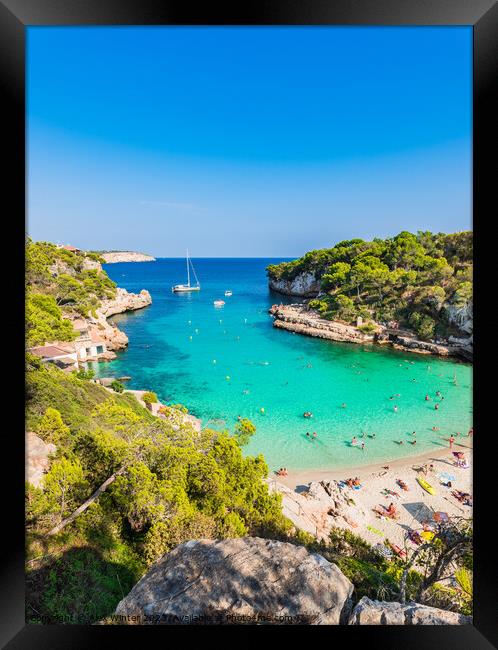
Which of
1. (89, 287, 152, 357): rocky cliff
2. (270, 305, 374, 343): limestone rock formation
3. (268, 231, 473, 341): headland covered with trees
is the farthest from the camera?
(270, 305, 374, 343): limestone rock formation

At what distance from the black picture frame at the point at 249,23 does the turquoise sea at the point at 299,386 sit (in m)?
4.59

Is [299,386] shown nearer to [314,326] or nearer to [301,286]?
[314,326]

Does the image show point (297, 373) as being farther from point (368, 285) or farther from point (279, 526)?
point (279, 526)

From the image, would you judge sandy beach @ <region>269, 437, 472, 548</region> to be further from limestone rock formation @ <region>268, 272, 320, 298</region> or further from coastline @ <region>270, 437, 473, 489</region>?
limestone rock formation @ <region>268, 272, 320, 298</region>

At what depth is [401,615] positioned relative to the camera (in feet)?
5.46

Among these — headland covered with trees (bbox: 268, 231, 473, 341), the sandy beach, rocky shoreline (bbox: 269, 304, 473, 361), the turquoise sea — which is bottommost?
the sandy beach

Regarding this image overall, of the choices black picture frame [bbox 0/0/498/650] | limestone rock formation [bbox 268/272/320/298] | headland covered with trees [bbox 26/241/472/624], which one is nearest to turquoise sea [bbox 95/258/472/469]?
headland covered with trees [bbox 26/241/472/624]

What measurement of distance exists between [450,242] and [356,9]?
14973 millimetres

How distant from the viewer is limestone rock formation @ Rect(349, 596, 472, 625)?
5.26 ft

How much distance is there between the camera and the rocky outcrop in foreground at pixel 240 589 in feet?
5.88

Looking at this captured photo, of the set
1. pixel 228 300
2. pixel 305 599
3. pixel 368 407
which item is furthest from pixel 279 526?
pixel 228 300

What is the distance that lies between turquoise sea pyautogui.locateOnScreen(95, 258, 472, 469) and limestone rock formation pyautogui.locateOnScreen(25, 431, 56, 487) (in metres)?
4.03

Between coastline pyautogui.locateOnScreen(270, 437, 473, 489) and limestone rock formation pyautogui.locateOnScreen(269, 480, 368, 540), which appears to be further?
coastline pyautogui.locateOnScreen(270, 437, 473, 489)

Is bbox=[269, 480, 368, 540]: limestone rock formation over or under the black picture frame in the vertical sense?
under
